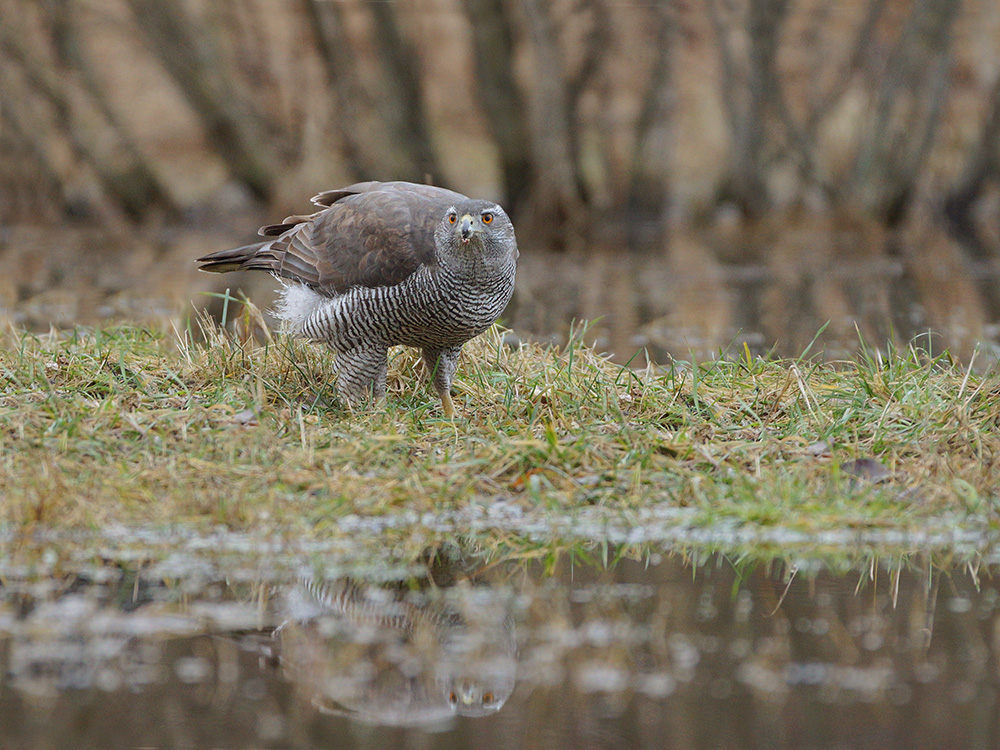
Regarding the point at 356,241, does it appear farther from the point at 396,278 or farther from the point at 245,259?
the point at 245,259

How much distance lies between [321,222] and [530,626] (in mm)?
3317

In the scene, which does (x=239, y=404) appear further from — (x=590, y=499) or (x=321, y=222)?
(x=590, y=499)

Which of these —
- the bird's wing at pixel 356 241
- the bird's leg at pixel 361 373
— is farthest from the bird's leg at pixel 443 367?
the bird's wing at pixel 356 241

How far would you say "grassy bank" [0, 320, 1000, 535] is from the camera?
4488 mm

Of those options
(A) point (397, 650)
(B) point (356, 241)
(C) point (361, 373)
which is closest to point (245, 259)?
(B) point (356, 241)

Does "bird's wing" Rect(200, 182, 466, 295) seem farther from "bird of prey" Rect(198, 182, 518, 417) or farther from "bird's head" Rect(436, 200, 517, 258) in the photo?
"bird's head" Rect(436, 200, 517, 258)

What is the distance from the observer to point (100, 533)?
4223 millimetres

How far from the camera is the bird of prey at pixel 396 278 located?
18.4ft

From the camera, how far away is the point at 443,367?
6.01 m

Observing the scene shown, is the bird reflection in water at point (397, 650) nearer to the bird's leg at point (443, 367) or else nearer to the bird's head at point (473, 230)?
the bird's head at point (473, 230)

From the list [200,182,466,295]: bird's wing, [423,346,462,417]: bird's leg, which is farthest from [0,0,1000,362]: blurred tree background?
[423,346,462,417]: bird's leg

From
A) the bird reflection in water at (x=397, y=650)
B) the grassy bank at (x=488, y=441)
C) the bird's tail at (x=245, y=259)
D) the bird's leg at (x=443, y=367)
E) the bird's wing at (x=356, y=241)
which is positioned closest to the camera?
the bird reflection in water at (x=397, y=650)

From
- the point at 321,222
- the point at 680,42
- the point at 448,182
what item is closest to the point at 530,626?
the point at 321,222

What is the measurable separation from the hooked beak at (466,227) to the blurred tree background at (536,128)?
8.48 m
